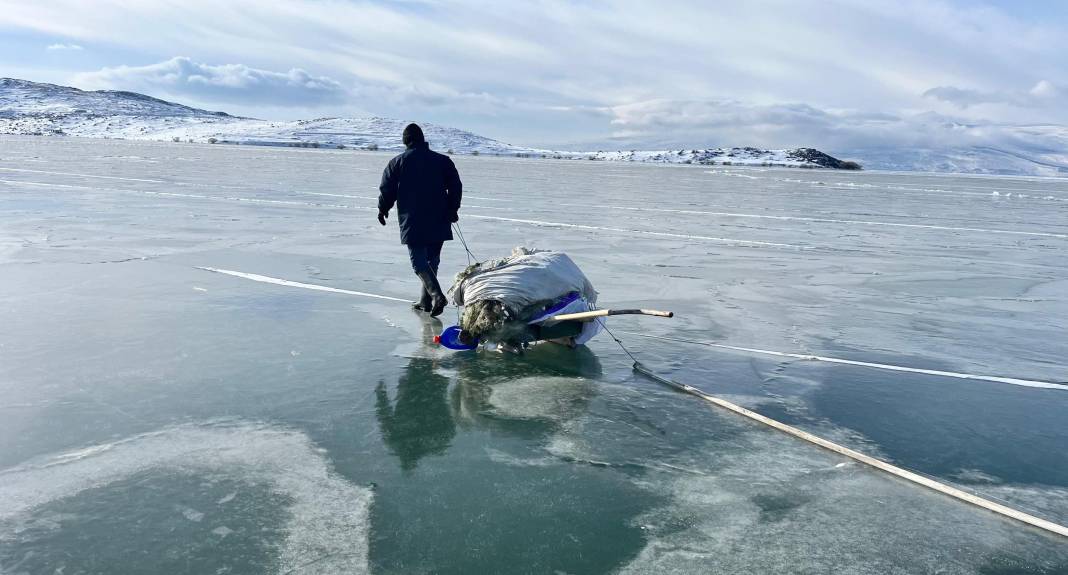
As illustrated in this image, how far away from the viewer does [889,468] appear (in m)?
4.13

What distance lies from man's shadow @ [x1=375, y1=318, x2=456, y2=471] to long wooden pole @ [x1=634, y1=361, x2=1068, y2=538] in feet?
5.66

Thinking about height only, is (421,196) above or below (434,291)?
above

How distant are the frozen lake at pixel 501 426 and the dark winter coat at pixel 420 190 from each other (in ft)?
2.90

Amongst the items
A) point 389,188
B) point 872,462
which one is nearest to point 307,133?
point 389,188

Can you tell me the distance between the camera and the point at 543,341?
6539 millimetres

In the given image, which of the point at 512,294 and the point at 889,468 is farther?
the point at 512,294

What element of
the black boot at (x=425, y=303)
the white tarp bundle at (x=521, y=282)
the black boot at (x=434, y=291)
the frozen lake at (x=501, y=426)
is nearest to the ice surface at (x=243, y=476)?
the frozen lake at (x=501, y=426)

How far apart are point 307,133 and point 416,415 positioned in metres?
154

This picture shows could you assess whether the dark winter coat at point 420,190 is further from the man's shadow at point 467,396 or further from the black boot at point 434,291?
the man's shadow at point 467,396

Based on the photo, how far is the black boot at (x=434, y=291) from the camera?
737 centimetres

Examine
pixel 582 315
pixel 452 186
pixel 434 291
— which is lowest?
pixel 434 291

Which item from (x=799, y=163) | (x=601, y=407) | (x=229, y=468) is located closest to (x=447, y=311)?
(x=601, y=407)

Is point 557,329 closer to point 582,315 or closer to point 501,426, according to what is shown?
point 582,315

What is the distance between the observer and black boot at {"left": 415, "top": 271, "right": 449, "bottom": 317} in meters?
7.37
